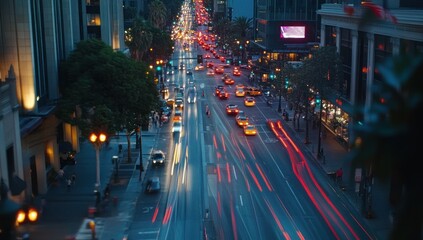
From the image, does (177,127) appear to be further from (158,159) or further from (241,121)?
(158,159)

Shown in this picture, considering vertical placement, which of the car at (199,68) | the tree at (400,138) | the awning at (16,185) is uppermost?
the tree at (400,138)

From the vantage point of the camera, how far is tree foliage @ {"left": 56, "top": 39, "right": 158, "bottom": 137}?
4269cm

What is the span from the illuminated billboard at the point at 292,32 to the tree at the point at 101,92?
7232cm

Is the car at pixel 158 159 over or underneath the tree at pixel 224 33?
underneath

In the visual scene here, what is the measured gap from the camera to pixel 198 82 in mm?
109000

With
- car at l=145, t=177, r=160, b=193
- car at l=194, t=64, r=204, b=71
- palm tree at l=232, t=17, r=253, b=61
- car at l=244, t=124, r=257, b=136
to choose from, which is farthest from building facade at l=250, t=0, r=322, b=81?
car at l=145, t=177, r=160, b=193

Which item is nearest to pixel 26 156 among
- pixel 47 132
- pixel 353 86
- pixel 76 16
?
pixel 47 132

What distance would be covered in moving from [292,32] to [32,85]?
280ft

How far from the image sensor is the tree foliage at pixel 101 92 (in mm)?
42688

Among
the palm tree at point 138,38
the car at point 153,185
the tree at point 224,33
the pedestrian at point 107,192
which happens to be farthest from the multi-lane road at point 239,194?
the tree at point 224,33

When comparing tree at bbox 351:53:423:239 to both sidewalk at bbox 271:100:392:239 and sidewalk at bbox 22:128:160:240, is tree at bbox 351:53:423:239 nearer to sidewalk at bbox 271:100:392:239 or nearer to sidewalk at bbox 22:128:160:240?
sidewalk at bbox 271:100:392:239

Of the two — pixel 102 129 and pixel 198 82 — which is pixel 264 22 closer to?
pixel 198 82

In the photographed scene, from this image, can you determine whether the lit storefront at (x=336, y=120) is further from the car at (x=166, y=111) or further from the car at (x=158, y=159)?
the car at (x=166, y=111)

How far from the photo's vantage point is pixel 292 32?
119 m
